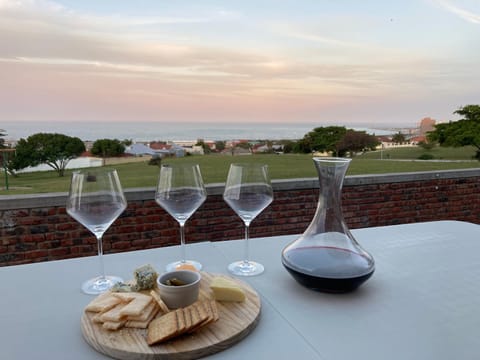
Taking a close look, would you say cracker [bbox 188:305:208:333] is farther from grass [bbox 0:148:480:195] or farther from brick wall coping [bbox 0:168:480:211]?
brick wall coping [bbox 0:168:480:211]

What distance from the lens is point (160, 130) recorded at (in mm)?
3633

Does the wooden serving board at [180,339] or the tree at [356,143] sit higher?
the tree at [356,143]

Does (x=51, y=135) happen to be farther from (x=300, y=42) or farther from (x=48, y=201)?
(x=300, y=42)

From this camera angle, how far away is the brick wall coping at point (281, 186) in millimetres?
2393

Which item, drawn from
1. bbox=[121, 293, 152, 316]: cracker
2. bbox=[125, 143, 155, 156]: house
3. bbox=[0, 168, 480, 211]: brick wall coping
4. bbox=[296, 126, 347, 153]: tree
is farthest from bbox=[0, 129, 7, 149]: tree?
bbox=[296, 126, 347, 153]: tree

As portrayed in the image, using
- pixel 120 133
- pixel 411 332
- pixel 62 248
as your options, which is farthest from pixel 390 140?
pixel 411 332

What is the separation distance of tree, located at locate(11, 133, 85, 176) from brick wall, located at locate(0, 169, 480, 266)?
686mm

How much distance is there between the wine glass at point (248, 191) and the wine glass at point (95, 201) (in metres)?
0.30

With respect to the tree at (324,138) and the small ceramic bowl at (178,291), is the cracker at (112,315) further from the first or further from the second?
the tree at (324,138)

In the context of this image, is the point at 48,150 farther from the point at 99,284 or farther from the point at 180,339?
the point at 180,339

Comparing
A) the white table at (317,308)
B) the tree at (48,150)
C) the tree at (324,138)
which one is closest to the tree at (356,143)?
the tree at (324,138)

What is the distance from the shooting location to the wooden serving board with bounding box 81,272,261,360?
1.85ft

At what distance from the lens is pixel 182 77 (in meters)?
4.36

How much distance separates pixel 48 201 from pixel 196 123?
2.00 metres
